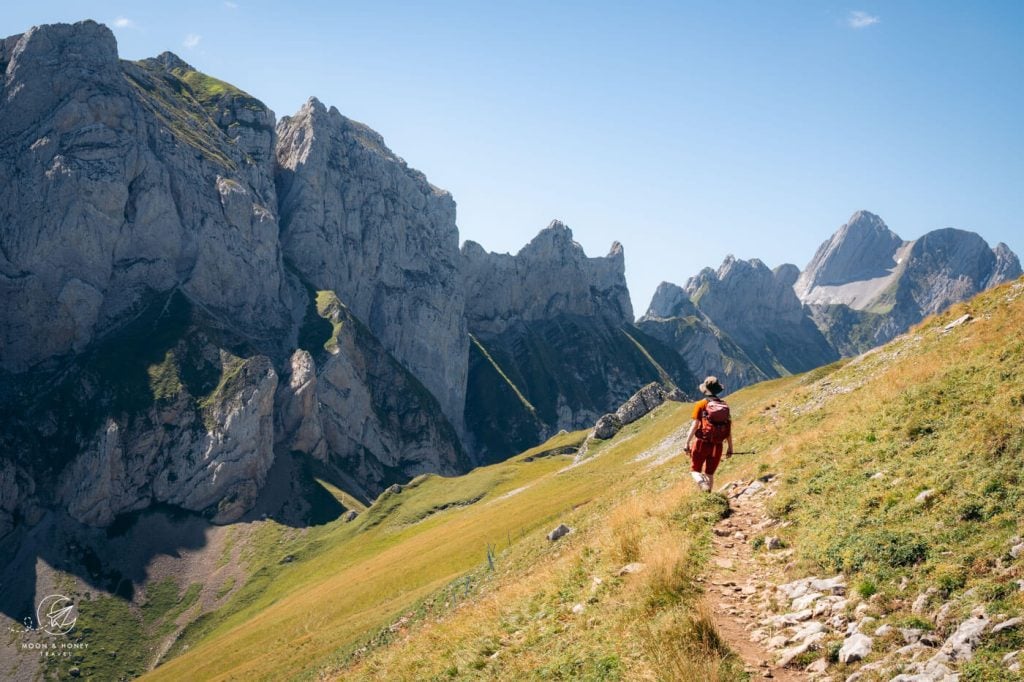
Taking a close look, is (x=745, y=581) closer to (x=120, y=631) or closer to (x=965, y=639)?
(x=965, y=639)

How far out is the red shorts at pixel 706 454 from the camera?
66.7 feet

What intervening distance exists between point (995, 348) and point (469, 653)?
1944 centimetres

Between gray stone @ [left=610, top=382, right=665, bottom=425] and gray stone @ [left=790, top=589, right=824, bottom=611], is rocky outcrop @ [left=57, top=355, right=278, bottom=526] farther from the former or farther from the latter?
gray stone @ [left=790, top=589, right=824, bottom=611]

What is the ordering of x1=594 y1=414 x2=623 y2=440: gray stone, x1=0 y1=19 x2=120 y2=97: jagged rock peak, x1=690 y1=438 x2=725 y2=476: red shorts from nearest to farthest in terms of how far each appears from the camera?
1. x1=690 y1=438 x2=725 y2=476: red shorts
2. x1=594 y1=414 x2=623 y2=440: gray stone
3. x1=0 y1=19 x2=120 y2=97: jagged rock peak

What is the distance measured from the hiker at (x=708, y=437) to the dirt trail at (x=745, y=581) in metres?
→ 1.30

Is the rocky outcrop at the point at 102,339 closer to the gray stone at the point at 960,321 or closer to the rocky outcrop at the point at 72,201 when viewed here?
the rocky outcrop at the point at 72,201

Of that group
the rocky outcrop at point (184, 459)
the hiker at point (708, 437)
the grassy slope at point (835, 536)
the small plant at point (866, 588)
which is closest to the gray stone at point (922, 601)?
the grassy slope at point (835, 536)

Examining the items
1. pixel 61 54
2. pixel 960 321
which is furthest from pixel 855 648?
pixel 61 54

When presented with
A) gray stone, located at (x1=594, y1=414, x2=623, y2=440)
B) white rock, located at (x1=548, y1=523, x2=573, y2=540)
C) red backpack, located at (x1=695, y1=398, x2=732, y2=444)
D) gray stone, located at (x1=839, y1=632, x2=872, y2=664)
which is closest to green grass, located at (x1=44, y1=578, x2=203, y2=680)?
gray stone, located at (x1=594, y1=414, x2=623, y2=440)

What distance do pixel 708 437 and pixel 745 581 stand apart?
6.41m

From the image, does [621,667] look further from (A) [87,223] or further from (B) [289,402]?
(A) [87,223]

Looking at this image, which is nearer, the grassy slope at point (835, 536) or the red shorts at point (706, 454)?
the grassy slope at point (835, 536)

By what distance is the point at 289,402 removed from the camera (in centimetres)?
19700

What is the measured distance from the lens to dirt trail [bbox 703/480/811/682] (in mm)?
11320
